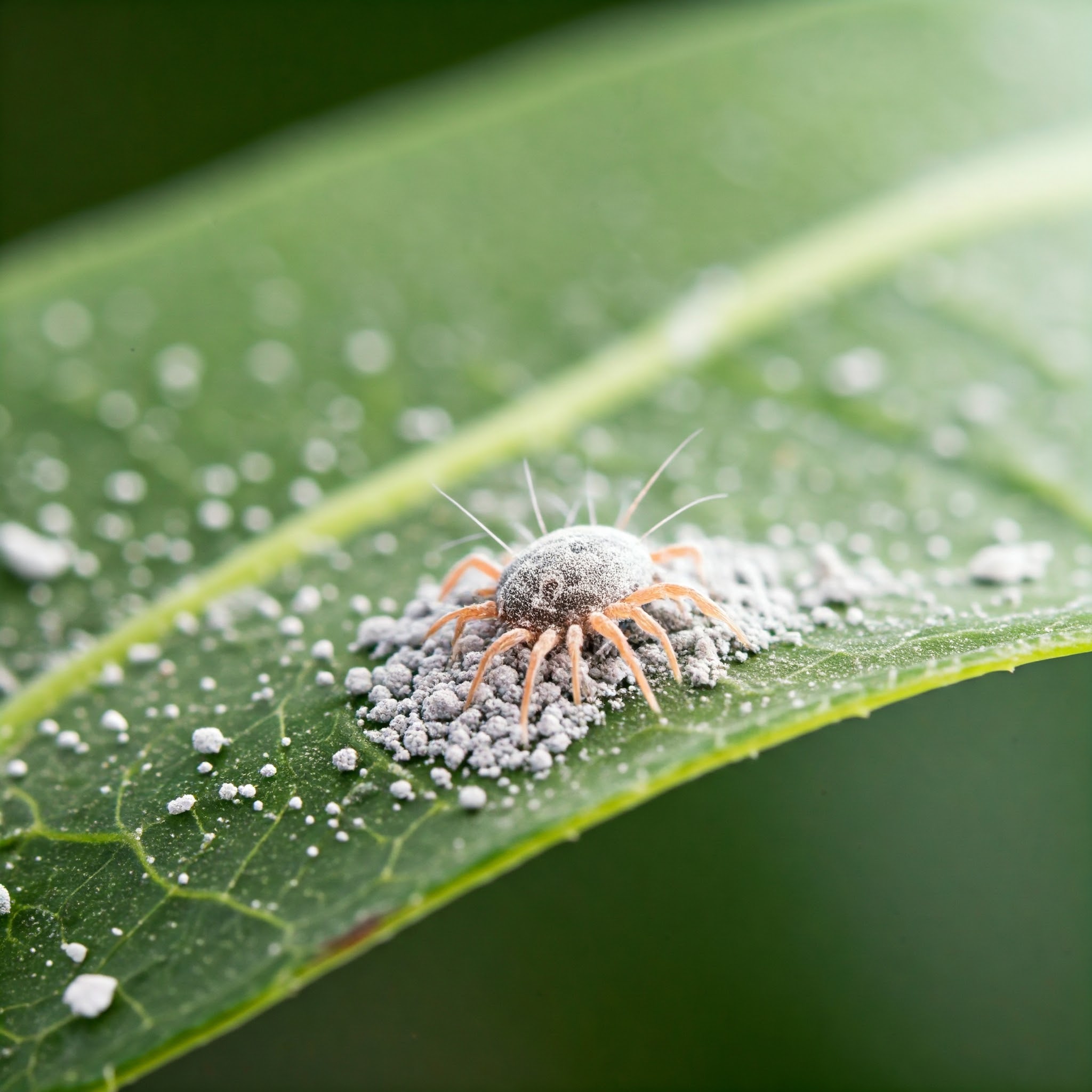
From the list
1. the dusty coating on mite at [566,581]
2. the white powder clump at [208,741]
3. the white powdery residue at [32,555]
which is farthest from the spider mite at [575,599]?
the white powdery residue at [32,555]

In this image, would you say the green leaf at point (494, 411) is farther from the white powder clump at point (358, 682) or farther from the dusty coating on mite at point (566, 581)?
the dusty coating on mite at point (566, 581)

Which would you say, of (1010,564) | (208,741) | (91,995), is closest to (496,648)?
(208,741)

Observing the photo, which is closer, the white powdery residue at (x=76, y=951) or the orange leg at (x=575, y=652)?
the white powdery residue at (x=76, y=951)

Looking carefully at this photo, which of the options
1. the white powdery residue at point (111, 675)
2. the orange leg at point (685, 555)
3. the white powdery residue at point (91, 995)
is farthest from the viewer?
the white powdery residue at point (111, 675)

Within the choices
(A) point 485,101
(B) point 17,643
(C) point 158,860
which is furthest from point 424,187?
(C) point 158,860

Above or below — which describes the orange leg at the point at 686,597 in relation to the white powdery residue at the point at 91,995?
above

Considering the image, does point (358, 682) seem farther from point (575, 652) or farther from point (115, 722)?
point (115, 722)

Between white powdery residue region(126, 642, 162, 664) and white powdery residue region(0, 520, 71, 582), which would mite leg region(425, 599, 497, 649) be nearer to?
white powdery residue region(126, 642, 162, 664)

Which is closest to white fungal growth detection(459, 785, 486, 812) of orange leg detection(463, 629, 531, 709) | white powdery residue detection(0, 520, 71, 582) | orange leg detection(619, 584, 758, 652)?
orange leg detection(463, 629, 531, 709)
